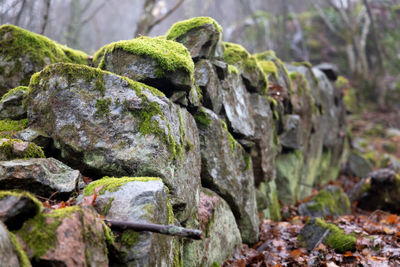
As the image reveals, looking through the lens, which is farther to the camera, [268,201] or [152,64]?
[268,201]

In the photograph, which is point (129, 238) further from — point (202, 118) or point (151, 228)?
point (202, 118)

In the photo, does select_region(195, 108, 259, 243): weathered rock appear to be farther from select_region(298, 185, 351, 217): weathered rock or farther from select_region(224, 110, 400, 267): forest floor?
select_region(298, 185, 351, 217): weathered rock

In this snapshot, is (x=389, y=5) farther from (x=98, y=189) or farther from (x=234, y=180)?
(x=98, y=189)

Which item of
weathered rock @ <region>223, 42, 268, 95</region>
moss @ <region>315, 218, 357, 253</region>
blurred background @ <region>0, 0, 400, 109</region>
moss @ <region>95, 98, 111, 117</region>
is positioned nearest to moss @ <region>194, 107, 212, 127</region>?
moss @ <region>95, 98, 111, 117</region>

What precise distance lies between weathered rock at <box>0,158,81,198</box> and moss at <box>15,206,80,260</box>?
605 mm

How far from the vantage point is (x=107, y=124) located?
3.28 meters

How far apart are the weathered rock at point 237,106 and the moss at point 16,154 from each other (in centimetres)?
315

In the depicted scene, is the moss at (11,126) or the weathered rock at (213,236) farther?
the weathered rock at (213,236)

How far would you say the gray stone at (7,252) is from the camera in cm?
173

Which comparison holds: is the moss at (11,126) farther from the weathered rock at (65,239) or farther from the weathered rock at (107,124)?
the weathered rock at (65,239)

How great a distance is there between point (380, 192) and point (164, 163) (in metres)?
7.22

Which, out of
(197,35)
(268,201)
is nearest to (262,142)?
(268,201)

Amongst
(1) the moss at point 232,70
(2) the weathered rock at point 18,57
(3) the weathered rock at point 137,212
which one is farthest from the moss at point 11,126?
(1) the moss at point 232,70

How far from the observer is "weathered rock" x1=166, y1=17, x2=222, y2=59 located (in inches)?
198
